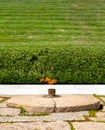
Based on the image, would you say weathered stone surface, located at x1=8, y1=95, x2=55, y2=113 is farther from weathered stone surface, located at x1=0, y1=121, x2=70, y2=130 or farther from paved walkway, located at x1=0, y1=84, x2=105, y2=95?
paved walkway, located at x1=0, y1=84, x2=105, y2=95

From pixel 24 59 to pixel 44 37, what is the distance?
5877 millimetres

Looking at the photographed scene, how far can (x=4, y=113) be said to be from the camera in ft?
25.2

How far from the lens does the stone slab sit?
7.56 meters

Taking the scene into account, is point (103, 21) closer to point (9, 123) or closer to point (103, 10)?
point (103, 10)

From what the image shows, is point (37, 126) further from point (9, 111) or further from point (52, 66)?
point (52, 66)

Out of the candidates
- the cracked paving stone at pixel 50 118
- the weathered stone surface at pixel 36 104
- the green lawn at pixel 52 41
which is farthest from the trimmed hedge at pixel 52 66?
the cracked paving stone at pixel 50 118

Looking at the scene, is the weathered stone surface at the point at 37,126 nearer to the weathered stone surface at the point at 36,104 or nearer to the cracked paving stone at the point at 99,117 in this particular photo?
the cracked paving stone at the point at 99,117

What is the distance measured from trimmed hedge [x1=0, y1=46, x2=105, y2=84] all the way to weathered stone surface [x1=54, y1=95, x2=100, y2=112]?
14.9ft

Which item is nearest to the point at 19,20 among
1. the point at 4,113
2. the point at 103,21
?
the point at 103,21

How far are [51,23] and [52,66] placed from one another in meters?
7.85

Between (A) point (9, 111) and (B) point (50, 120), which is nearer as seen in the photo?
(B) point (50, 120)

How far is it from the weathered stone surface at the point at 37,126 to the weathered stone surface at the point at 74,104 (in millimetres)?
777

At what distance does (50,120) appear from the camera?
7.06 metres

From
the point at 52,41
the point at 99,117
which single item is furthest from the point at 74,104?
the point at 52,41
